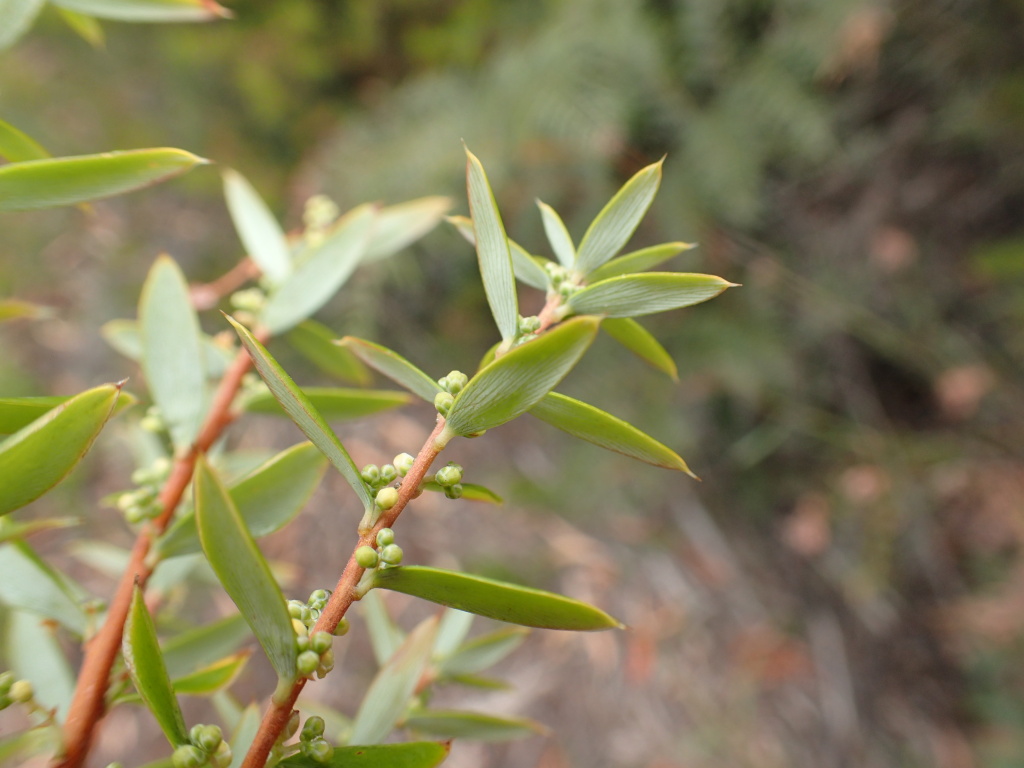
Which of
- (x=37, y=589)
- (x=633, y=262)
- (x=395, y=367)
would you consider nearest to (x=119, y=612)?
(x=37, y=589)

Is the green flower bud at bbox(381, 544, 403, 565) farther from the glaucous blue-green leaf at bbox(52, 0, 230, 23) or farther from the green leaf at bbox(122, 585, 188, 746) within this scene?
the glaucous blue-green leaf at bbox(52, 0, 230, 23)

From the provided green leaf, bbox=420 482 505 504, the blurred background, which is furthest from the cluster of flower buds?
the blurred background

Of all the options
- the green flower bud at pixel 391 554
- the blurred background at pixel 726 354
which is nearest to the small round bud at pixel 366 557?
the green flower bud at pixel 391 554

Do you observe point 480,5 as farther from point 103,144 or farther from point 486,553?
point 486,553

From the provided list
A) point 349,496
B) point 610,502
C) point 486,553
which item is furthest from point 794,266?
point 349,496

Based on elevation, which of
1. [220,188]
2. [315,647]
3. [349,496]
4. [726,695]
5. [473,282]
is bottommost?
[726,695]

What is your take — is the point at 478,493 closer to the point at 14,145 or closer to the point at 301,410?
the point at 301,410
